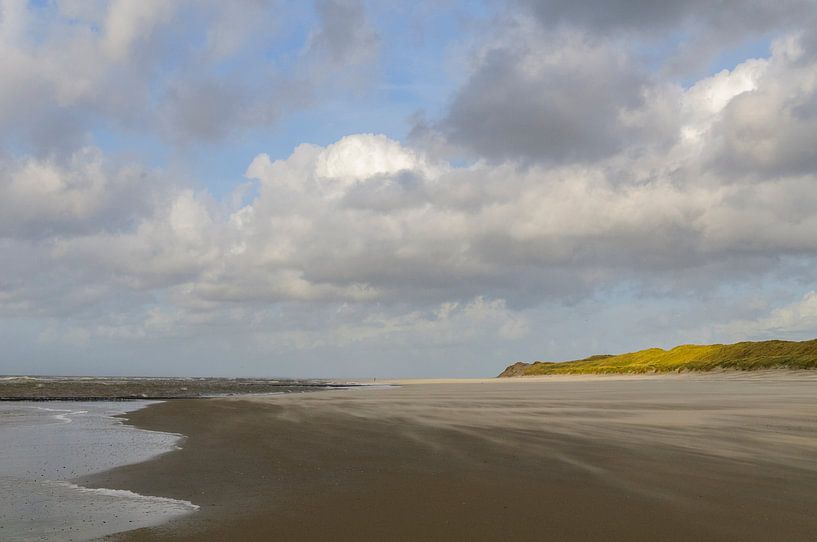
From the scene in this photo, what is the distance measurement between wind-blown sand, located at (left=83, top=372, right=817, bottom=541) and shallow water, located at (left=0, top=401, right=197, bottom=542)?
2.01 feet

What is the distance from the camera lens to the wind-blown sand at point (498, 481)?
7.68 meters

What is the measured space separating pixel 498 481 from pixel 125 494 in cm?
630

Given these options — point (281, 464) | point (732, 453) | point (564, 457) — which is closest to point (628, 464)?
point (564, 457)

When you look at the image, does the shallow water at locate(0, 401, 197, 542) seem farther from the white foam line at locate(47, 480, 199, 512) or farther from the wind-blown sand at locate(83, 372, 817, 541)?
the wind-blown sand at locate(83, 372, 817, 541)

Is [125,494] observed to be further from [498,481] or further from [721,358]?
[721,358]

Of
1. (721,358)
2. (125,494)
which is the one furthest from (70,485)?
(721,358)

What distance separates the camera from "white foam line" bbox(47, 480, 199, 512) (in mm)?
9398

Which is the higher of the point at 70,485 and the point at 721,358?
the point at 721,358

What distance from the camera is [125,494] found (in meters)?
10.2

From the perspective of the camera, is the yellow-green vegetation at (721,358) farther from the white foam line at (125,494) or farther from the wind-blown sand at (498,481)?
the white foam line at (125,494)

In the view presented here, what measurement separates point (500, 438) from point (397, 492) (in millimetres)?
6973

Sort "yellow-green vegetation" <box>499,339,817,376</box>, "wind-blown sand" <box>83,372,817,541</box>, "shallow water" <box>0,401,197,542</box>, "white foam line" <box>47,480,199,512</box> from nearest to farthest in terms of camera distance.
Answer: "wind-blown sand" <box>83,372,817,541</box>, "shallow water" <box>0,401,197,542</box>, "white foam line" <box>47,480,199,512</box>, "yellow-green vegetation" <box>499,339,817,376</box>

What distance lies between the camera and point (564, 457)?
42.0ft

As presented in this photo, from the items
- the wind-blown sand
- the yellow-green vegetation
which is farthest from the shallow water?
the yellow-green vegetation
